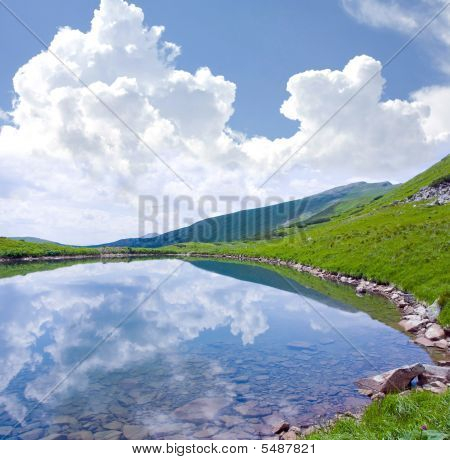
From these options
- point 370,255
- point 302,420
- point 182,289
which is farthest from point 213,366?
point 370,255

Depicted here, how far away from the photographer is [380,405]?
1066 centimetres

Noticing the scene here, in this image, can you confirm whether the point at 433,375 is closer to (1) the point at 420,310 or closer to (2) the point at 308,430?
(2) the point at 308,430

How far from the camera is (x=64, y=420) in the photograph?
11016 millimetres

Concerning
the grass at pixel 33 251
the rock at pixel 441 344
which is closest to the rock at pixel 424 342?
the rock at pixel 441 344

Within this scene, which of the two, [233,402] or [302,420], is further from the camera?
[233,402]

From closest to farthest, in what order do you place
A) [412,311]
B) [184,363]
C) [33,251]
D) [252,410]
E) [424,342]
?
1. [252,410]
2. [184,363]
3. [424,342]
4. [412,311]
5. [33,251]

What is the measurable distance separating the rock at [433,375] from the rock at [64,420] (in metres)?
11.2

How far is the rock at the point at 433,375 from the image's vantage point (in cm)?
1276

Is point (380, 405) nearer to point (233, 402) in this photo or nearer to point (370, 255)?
point (233, 402)

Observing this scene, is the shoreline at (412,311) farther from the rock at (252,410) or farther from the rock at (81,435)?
the rock at (81,435)

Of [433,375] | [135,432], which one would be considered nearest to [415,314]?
[433,375]

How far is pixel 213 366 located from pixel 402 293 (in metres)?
20.6

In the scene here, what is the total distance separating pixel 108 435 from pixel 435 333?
16.7 m

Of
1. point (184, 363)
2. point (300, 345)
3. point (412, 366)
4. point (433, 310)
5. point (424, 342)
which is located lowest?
point (300, 345)
